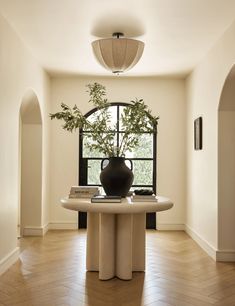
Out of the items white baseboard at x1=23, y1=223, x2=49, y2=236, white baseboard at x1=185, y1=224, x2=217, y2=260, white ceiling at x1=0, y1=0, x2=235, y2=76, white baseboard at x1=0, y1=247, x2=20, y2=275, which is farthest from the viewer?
white baseboard at x1=23, y1=223, x2=49, y2=236

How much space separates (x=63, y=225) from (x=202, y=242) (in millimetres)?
2515

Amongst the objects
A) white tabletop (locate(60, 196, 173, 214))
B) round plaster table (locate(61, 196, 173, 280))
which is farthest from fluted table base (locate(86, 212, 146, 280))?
white tabletop (locate(60, 196, 173, 214))

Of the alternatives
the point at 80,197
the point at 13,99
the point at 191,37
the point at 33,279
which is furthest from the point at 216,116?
the point at 33,279

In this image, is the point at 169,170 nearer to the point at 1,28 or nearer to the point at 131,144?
the point at 131,144

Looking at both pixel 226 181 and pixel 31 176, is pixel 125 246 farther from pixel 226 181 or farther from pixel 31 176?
pixel 31 176

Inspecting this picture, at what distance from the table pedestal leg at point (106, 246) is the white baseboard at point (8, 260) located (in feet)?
3.35

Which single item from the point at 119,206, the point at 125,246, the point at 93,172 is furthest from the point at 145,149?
the point at 119,206

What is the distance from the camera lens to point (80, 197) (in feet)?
12.9

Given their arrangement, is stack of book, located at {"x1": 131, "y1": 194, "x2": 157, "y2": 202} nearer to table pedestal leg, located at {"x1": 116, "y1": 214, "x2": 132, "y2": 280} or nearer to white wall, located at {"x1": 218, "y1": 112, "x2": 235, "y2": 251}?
table pedestal leg, located at {"x1": 116, "y1": 214, "x2": 132, "y2": 280}

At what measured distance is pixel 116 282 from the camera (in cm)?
380

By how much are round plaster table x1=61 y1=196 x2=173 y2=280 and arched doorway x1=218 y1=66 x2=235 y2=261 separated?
1110 mm

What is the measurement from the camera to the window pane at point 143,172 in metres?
7.04

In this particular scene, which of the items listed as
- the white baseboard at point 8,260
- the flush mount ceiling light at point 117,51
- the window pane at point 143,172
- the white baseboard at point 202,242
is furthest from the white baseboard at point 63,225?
the flush mount ceiling light at point 117,51

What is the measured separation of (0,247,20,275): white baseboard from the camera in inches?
162
